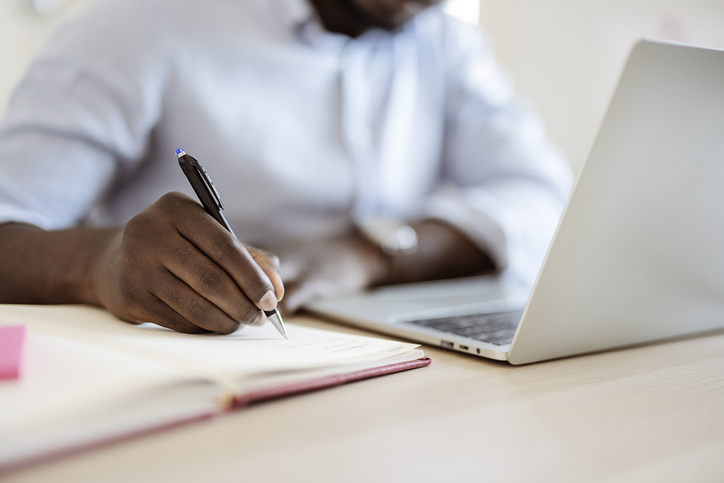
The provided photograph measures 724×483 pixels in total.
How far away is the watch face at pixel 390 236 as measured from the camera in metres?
0.78

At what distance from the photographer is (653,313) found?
40cm

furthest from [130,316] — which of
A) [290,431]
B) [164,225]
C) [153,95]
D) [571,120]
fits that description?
[571,120]

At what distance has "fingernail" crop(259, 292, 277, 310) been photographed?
1.11 feet

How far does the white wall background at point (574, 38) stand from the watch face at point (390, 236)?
3.10 feet

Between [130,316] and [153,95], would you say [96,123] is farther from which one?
[130,316]

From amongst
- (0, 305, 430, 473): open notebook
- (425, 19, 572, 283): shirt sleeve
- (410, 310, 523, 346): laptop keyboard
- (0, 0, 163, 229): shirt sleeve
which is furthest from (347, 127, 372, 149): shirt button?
(0, 305, 430, 473): open notebook

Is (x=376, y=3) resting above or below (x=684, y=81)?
below

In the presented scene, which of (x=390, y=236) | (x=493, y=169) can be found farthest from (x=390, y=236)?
(x=493, y=169)

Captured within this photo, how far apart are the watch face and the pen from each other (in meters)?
0.43

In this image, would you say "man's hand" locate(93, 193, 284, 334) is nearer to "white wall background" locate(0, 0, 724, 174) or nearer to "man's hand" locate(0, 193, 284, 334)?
"man's hand" locate(0, 193, 284, 334)

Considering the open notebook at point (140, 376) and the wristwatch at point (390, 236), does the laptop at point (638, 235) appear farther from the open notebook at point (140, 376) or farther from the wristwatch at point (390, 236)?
the wristwatch at point (390, 236)

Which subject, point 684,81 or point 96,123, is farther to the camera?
point 96,123

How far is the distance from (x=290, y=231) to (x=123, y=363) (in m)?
0.65

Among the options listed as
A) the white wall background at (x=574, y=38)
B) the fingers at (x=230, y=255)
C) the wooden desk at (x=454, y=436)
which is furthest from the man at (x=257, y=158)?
the white wall background at (x=574, y=38)
